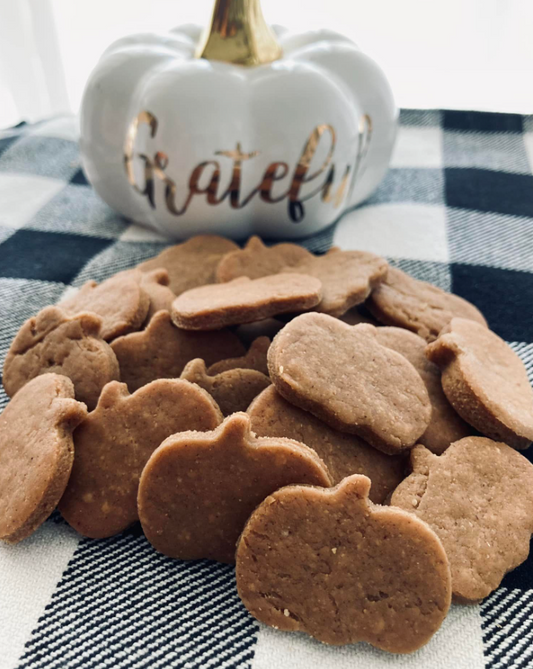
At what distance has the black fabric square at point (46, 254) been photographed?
1321mm

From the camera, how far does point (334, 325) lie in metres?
0.88

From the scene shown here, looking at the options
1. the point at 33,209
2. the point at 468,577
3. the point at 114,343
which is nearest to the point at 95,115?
the point at 33,209

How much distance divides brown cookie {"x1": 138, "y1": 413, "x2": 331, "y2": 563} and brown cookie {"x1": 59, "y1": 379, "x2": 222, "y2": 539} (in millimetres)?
56

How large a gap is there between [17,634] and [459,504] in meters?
0.55

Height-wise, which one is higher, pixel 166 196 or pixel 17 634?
Answer: pixel 166 196

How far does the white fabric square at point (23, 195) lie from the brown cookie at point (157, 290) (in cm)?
56

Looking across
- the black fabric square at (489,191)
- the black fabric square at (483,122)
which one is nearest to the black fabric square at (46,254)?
the black fabric square at (489,191)

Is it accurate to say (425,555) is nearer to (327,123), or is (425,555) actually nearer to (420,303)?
(420,303)

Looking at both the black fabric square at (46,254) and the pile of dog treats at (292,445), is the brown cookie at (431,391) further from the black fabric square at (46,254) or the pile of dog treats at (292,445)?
the black fabric square at (46,254)

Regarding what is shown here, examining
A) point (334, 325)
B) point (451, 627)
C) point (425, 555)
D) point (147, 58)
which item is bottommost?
point (451, 627)

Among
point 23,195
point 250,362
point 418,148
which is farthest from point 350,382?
point 418,148

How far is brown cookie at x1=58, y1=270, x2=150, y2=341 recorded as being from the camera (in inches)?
39.0

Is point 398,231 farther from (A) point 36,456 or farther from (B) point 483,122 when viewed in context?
(A) point 36,456

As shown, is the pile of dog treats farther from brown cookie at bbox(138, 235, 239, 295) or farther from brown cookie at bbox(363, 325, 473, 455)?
brown cookie at bbox(138, 235, 239, 295)
